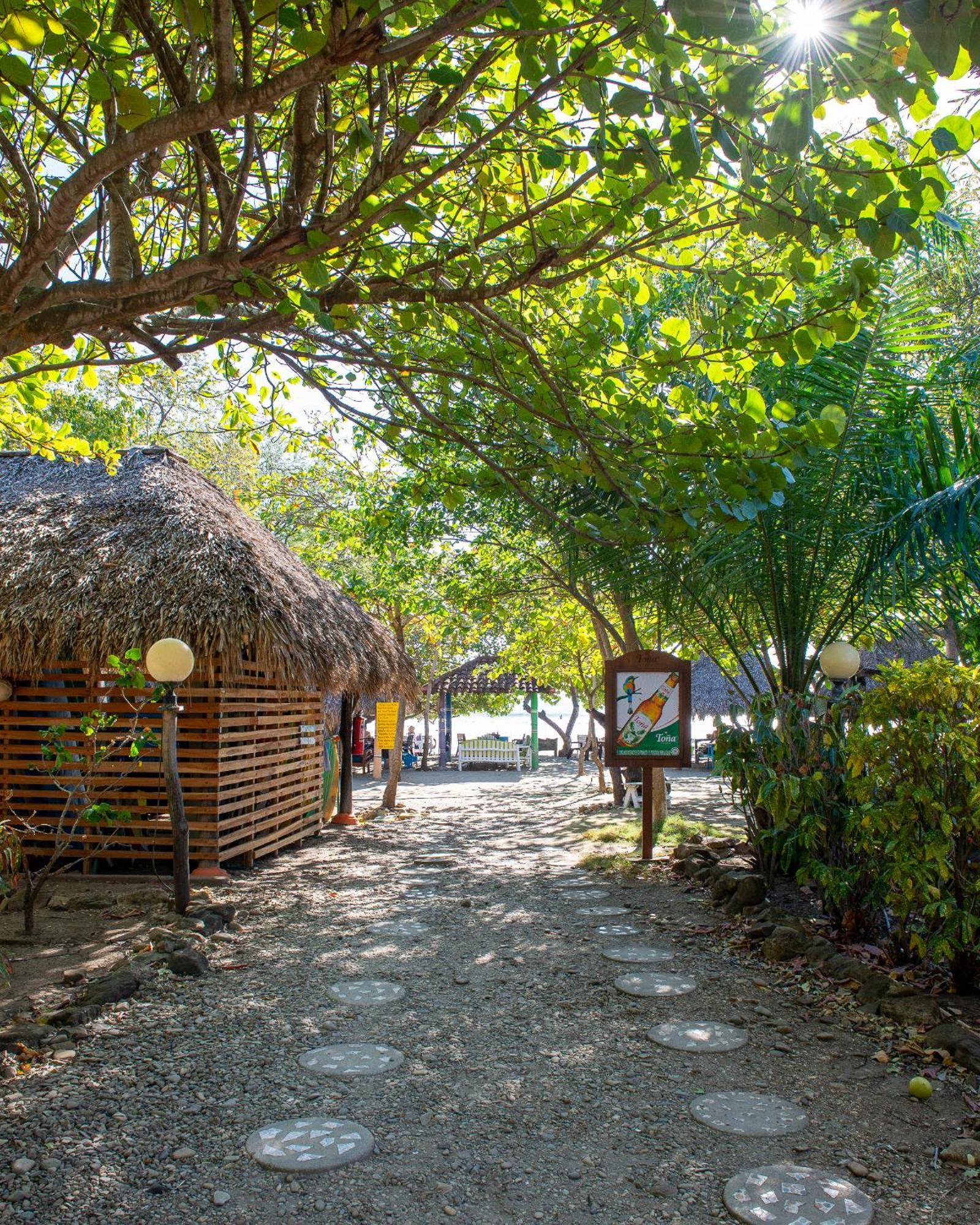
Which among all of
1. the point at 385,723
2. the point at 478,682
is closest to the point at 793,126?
the point at 385,723

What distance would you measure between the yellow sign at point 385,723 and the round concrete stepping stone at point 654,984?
1384 centimetres

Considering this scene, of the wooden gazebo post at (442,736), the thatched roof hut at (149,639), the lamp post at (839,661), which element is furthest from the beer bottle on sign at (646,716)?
the wooden gazebo post at (442,736)

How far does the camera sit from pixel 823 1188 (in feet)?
8.36

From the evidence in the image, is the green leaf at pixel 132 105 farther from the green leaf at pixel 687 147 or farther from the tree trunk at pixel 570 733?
the tree trunk at pixel 570 733

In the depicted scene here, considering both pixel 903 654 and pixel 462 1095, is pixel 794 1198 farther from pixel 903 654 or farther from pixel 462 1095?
pixel 903 654

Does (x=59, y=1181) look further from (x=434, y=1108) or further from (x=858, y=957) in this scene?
(x=858, y=957)

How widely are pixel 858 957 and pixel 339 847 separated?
20.3 feet

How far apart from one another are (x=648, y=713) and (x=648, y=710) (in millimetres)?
23

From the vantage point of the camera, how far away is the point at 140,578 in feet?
23.6

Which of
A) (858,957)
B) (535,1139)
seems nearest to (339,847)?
(858,957)

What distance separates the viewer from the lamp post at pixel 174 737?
5.74 metres

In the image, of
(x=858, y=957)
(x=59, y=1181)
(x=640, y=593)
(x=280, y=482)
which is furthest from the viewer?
(x=280, y=482)

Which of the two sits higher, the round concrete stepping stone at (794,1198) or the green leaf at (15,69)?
the green leaf at (15,69)

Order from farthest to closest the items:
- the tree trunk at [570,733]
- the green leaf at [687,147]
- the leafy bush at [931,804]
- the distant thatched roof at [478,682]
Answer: the tree trunk at [570,733] → the distant thatched roof at [478,682] → the leafy bush at [931,804] → the green leaf at [687,147]
